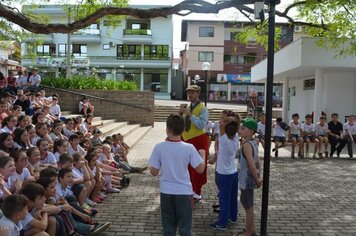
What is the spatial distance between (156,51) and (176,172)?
46912 mm

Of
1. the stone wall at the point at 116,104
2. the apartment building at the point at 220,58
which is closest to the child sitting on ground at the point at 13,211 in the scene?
the stone wall at the point at 116,104

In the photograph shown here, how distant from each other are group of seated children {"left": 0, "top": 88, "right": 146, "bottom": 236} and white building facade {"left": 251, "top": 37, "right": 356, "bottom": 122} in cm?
1036

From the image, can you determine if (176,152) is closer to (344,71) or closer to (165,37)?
(344,71)

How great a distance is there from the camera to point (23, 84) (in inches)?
700

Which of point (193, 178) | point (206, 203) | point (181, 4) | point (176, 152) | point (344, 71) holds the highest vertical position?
point (181, 4)

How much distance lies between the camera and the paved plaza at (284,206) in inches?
238

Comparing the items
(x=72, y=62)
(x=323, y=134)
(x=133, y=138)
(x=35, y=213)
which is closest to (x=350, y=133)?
(x=323, y=134)

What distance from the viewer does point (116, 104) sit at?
2175 cm

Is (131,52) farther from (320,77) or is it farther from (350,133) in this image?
(350,133)

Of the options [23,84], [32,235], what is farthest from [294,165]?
[23,84]

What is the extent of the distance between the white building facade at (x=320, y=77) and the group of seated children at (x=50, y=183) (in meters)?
10.4

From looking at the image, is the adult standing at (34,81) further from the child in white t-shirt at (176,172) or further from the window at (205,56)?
the window at (205,56)

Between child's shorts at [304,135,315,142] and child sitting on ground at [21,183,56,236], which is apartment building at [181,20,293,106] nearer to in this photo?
child's shorts at [304,135,315,142]

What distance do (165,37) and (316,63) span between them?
35.3 metres
